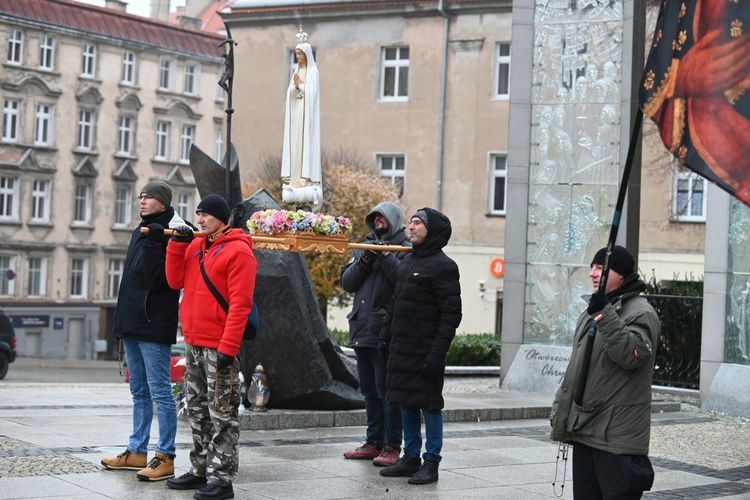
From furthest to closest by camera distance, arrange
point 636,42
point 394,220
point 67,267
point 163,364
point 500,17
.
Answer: point 67,267 < point 500,17 < point 636,42 < point 394,220 < point 163,364

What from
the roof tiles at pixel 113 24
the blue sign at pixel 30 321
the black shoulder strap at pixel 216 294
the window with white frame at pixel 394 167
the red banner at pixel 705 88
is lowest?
the blue sign at pixel 30 321

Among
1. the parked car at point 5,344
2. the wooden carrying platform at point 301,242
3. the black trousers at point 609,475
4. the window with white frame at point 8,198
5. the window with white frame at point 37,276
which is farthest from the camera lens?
the window with white frame at point 37,276

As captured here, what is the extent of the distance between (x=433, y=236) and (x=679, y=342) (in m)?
9.91

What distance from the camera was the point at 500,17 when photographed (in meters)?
36.2

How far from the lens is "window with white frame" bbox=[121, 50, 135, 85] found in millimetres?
55312

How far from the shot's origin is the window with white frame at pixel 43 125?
172ft

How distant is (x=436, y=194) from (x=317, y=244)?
86.6 feet

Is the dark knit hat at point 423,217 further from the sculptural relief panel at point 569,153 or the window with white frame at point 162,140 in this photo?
the window with white frame at point 162,140

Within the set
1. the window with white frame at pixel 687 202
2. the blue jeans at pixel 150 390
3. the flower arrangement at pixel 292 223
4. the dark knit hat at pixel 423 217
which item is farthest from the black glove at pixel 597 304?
the window with white frame at pixel 687 202

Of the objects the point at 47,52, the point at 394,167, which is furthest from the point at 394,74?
the point at 47,52

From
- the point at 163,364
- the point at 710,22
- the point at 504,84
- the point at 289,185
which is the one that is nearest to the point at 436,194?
the point at 504,84

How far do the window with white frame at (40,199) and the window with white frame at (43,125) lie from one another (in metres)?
1.73

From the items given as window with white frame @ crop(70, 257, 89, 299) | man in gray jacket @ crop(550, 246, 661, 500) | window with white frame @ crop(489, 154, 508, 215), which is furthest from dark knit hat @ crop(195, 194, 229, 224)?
window with white frame @ crop(70, 257, 89, 299)

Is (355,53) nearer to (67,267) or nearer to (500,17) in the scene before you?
(500,17)
